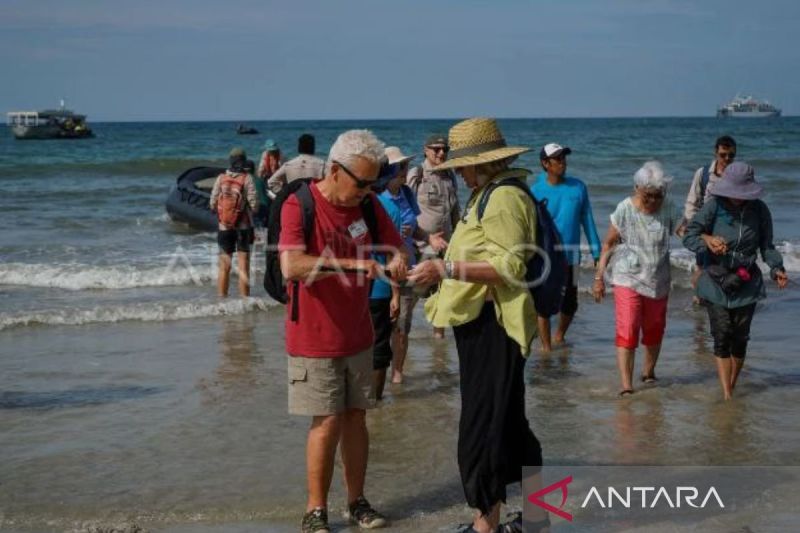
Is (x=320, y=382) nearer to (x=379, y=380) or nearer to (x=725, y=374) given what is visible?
(x=379, y=380)

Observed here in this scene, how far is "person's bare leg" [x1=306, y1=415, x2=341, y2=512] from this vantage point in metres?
4.76

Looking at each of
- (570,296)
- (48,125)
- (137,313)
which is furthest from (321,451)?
(48,125)

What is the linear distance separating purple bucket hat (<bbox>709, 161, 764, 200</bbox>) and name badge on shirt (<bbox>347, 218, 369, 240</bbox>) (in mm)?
2797

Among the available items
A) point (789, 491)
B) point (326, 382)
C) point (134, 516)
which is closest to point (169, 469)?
point (134, 516)

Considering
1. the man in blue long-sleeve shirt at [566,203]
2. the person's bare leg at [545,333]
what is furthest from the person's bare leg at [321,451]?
the person's bare leg at [545,333]

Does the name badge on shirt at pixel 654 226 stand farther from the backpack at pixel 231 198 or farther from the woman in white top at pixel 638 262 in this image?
the backpack at pixel 231 198

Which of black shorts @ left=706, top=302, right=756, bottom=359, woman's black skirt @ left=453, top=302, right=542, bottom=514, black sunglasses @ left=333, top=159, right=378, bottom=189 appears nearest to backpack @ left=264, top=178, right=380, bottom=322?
black sunglasses @ left=333, top=159, right=378, bottom=189

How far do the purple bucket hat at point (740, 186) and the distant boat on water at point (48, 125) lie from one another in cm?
7222

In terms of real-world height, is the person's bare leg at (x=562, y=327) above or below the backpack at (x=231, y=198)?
below

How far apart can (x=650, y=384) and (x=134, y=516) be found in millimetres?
3960

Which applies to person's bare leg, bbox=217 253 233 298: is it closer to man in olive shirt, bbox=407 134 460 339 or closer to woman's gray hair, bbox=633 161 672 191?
man in olive shirt, bbox=407 134 460 339

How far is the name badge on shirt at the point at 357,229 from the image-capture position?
473cm

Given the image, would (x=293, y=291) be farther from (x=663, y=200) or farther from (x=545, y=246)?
(x=663, y=200)

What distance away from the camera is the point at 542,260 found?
4355 millimetres
